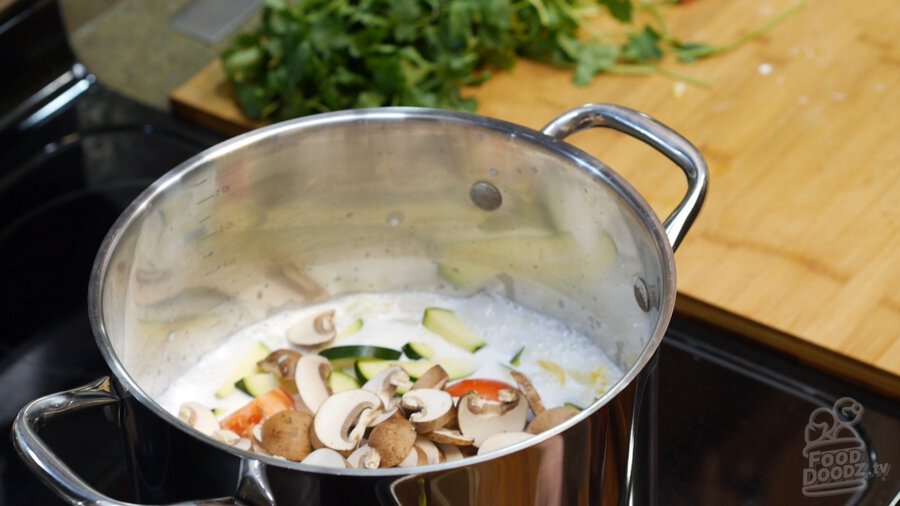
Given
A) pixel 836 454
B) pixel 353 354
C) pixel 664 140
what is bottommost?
pixel 836 454

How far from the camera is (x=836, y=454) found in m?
0.86

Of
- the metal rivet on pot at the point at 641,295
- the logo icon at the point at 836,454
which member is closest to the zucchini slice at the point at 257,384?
the metal rivet on pot at the point at 641,295

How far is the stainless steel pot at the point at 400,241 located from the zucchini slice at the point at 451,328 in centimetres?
4

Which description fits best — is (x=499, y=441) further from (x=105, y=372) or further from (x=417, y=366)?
(x=105, y=372)

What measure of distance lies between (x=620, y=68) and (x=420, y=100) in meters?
0.23

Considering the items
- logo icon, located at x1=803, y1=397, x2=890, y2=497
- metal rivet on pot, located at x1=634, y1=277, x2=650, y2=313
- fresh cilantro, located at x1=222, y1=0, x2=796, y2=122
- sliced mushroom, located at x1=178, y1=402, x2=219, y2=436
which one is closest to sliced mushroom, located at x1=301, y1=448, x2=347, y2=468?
sliced mushroom, located at x1=178, y1=402, x2=219, y2=436

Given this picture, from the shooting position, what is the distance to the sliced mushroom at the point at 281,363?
2.81 ft

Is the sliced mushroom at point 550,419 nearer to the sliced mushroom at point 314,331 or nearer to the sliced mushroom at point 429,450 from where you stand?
the sliced mushroom at point 429,450

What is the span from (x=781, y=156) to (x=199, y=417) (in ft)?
2.01

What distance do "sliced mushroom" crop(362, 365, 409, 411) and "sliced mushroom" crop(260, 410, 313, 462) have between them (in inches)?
2.3

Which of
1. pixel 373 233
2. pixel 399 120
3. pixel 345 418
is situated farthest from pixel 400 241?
pixel 345 418

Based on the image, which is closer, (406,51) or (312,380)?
(312,380)

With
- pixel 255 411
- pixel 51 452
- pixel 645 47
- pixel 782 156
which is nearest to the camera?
pixel 51 452

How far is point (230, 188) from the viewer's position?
0.84 m
